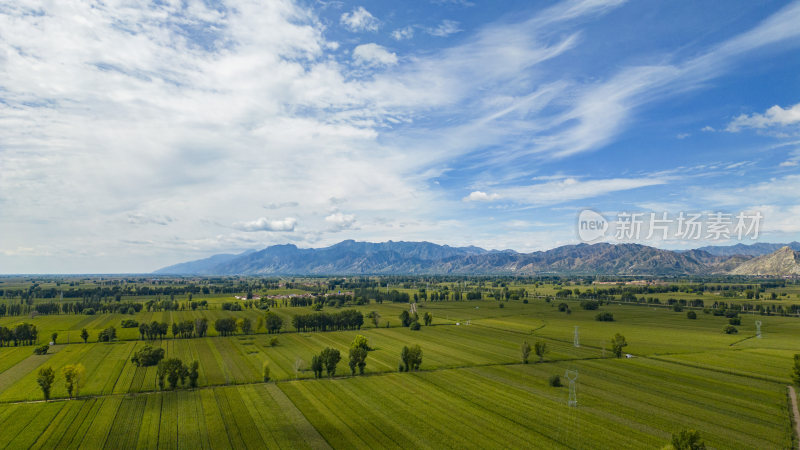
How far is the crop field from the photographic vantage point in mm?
59344

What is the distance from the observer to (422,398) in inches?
3031

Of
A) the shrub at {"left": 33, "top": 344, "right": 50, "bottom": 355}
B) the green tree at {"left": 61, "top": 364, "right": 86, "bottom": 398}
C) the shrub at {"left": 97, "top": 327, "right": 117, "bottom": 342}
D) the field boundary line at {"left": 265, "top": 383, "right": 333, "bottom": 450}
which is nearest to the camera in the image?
the field boundary line at {"left": 265, "top": 383, "right": 333, "bottom": 450}

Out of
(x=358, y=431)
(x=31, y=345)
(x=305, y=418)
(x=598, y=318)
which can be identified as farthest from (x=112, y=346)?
(x=598, y=318)

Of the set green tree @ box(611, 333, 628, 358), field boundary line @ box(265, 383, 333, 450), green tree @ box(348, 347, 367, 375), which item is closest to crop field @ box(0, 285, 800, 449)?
field boundary line @ box(265, 383, 333, 450)

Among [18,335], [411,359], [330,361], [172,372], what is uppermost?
[172,372]

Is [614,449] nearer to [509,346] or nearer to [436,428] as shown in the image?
[436,428]

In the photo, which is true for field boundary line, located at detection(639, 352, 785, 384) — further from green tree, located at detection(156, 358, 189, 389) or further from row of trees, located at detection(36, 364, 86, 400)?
row of trees, located at detection(36, 364, 86, 400)

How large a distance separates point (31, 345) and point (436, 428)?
14810 centimetres

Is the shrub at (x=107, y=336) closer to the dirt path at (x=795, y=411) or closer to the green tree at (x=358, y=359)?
the green tree at (x=358, y=359)

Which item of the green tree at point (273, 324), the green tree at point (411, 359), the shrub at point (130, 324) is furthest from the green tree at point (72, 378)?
the shrub at point (130, 324)

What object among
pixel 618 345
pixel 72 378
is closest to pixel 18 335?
pixel 72 378

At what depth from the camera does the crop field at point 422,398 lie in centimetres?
5934

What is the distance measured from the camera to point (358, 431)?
6203cm

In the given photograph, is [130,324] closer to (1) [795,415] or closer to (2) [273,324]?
(2) [273,324]
